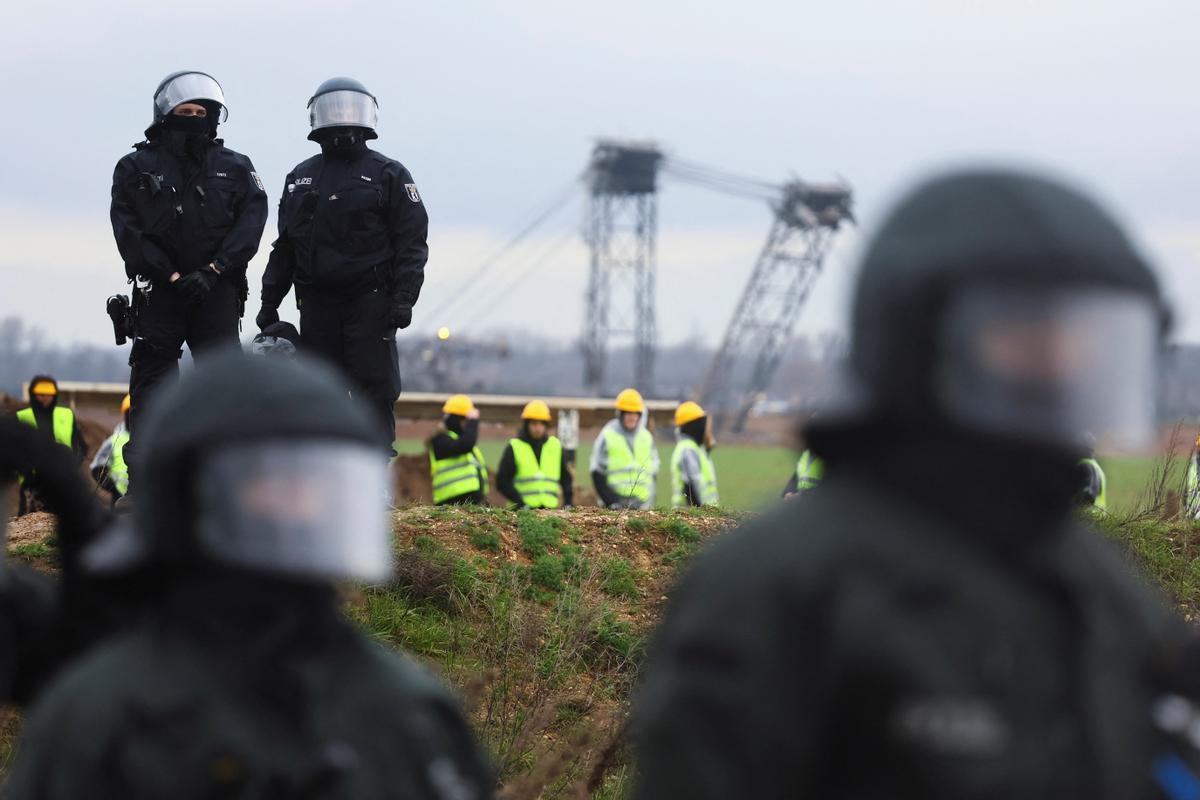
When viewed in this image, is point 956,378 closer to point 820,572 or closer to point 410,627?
point 820,572

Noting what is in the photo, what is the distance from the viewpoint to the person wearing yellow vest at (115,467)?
867 centimetres

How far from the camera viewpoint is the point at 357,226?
8602mm

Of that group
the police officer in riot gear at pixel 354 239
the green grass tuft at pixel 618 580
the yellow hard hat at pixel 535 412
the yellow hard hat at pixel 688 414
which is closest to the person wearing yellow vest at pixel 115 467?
the police officer in riot gear at pixel 354 239

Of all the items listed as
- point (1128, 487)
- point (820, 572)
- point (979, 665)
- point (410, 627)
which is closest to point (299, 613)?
point (820, 572)

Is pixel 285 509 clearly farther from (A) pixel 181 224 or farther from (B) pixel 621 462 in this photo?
(B) pixel 621 462

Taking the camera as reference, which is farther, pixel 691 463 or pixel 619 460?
Answer: pixel 619 460

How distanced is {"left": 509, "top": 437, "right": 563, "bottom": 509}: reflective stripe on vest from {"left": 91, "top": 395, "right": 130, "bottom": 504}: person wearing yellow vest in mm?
3102

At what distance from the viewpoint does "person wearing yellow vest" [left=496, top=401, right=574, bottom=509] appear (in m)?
13.8

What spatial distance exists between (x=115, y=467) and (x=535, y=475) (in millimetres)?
3579

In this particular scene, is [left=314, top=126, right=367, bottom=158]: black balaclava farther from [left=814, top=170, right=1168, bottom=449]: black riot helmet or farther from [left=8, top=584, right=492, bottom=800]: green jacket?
[left=814, top=170, right=1168, bottom=449]: black riot helmet

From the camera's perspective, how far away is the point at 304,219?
865 centimetres

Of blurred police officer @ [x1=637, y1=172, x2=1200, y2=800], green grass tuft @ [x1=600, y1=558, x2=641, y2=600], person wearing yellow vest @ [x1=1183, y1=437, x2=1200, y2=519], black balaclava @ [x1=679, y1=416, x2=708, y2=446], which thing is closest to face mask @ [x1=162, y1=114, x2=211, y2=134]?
green grass tuft @ [x1=600, y1=558, x2=641, y2=600]

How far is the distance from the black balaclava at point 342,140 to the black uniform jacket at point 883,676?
6.83 meters

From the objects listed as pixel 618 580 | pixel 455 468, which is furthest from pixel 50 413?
pixel 618 580
